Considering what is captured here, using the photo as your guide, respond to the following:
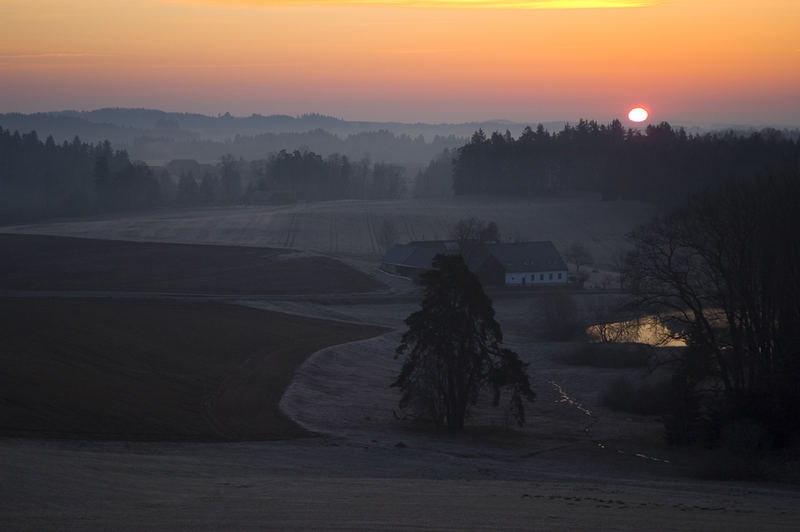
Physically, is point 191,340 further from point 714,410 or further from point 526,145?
point 526,145

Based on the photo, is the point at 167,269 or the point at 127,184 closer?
the point at 167,269

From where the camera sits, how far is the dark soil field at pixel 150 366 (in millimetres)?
29016

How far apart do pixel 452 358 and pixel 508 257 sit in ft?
135

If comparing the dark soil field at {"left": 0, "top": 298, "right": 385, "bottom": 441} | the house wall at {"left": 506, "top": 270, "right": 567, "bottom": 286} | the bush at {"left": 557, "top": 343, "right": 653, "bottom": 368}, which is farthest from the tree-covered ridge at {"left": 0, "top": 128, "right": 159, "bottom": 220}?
the bush at {"left": 557, "top": 343, "right": 653, "bottom": 368}

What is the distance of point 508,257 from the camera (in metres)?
73.1

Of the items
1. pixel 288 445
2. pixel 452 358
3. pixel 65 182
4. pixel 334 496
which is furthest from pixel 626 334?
pixel 65 182

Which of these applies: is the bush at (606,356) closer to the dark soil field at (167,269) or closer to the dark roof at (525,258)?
the dark roof at (525,258)

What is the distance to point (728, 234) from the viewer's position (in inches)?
1294

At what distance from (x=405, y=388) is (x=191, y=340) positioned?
16977mm

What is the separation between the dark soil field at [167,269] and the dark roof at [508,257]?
477 centimetres

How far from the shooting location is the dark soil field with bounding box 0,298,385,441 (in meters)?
29.0

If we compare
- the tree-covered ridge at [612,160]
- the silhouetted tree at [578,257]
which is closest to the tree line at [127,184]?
the tree-covered ridge at [612,160]

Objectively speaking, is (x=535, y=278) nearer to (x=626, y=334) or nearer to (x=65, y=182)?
(x=626, y=334)

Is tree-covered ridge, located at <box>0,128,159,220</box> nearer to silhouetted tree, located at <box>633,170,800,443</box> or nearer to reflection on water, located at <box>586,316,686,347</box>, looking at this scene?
reflection on water, located at <box>586,316,686,347</box>
